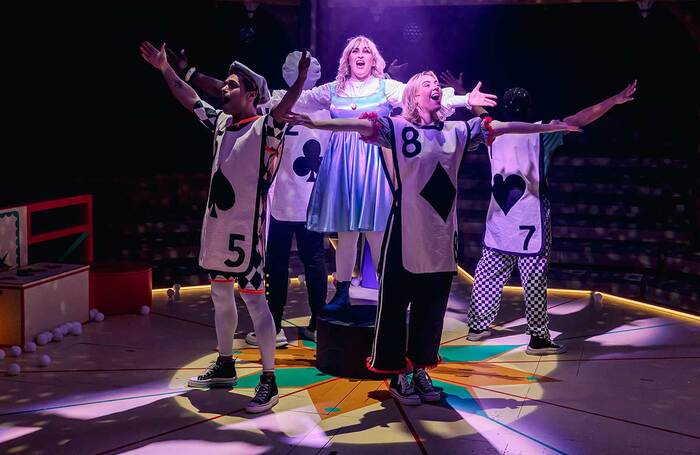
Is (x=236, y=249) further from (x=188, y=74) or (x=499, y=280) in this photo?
(x=499, y=280)

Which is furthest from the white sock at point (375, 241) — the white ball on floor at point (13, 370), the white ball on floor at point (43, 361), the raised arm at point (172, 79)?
the white ball on floor at point (13, 370)

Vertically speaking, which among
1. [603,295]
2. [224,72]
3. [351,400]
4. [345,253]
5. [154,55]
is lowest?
[351,400]

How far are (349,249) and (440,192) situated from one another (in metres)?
0.99

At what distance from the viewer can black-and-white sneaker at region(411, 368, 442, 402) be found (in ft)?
13.4

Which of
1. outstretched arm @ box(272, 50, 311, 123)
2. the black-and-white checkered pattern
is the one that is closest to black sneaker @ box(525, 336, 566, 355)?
the black-and-white checkered pattern

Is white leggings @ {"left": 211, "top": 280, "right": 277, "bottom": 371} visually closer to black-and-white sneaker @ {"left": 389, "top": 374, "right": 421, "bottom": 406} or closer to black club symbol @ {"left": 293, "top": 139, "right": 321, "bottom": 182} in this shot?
black-and-white sneaker @ {"left": 389, "top": 374, "right": 421, "bottom": 406}

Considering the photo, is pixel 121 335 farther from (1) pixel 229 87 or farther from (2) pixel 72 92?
(2) pixel 72 92

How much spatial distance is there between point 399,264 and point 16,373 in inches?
79.4

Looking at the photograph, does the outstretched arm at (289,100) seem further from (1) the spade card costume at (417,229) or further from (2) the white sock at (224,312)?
(2) the white sock at (224,312)

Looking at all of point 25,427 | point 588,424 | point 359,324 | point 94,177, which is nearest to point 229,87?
point 359,324

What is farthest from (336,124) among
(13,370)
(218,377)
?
(13,370)

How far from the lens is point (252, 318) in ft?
13.1

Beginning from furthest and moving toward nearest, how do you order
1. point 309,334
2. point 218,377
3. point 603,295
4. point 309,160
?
point 603,295, point 309,334, point 309,160, point 218,377

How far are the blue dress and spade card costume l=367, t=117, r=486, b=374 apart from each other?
0.65 meters
